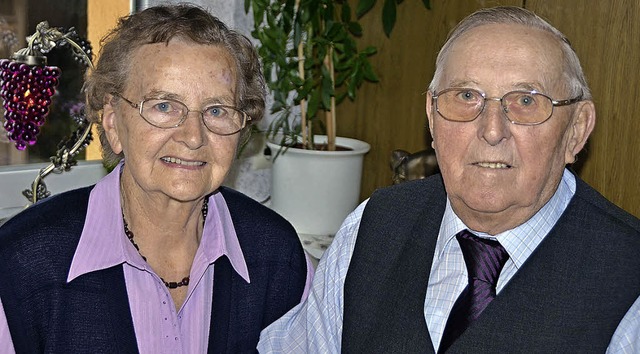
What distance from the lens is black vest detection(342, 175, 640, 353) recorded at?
1.34m

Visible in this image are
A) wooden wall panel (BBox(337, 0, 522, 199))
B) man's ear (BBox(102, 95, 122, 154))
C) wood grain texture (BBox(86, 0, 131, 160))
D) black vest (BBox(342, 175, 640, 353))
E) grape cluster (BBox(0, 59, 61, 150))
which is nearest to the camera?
black vest (BBox(342, 175, 640, 353))

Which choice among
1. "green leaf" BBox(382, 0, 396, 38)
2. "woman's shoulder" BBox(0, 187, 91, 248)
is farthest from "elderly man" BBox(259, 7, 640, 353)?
"green leaf" BBox(382, 0, 396, 38)

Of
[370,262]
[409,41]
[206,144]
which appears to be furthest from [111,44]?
[409,41]

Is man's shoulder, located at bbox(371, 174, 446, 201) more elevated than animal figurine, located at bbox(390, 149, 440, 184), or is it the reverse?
man's shoulder, located at bbox(371, 174, 446, 201)

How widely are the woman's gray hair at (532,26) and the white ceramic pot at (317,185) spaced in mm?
1245

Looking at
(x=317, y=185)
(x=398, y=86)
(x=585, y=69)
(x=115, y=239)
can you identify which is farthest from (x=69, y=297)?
(x=398, y=86)

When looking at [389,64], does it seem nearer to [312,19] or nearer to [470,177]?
[312,19]

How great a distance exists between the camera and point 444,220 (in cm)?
154

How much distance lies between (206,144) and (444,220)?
1.53 ft

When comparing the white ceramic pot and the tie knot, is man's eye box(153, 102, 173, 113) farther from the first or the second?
the white ceramic pot

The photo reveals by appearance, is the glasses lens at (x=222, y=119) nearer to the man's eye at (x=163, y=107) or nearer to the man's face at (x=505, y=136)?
the man's eye at (x=163, y=107)

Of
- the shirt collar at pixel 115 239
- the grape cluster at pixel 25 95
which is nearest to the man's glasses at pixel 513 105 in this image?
the shirt collar at pixel 115 239

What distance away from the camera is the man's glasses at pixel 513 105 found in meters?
1.37

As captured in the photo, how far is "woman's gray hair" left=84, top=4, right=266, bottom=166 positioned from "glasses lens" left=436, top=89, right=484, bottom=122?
0.45 metres
